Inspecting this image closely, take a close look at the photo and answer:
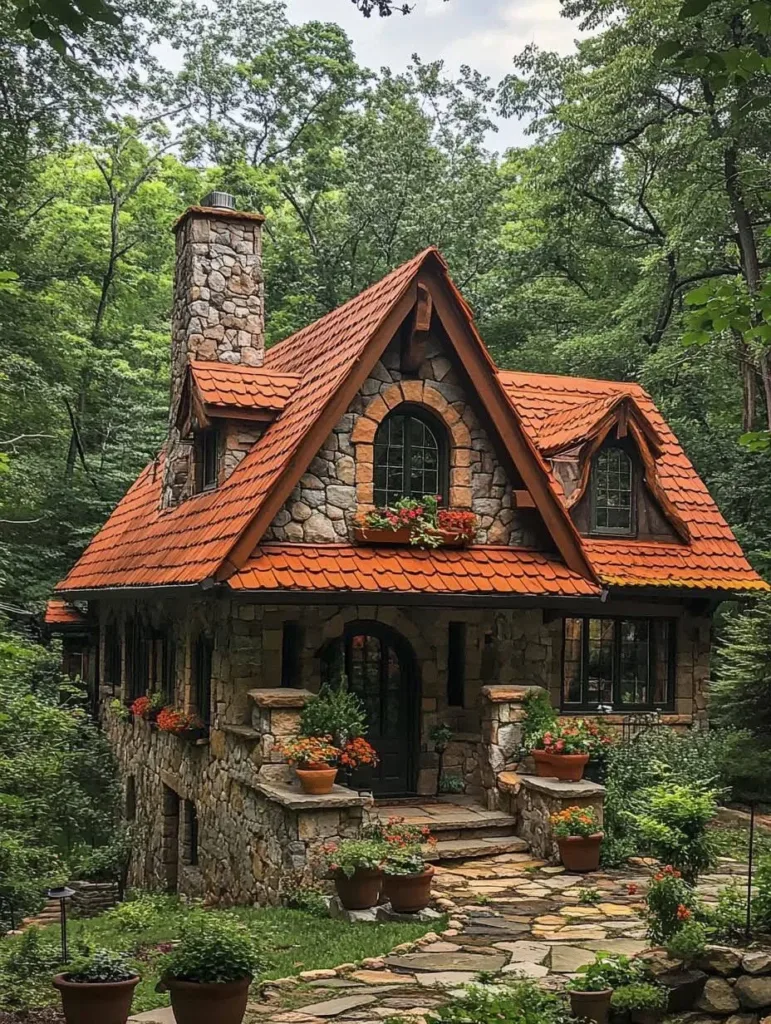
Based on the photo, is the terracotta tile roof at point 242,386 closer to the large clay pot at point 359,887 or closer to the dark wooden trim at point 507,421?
the dark wooden trim at point 507,421

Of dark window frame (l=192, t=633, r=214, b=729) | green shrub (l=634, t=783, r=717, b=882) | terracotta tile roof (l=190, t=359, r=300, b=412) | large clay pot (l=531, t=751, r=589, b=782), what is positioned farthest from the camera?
dark window frame (l=192, t=633, r=214, b=729)

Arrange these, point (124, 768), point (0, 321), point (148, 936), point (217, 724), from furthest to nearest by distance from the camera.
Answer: point (0, 321) → point (124, 768) → point (217, 724) → point (148, 936)

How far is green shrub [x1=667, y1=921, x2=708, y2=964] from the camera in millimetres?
6770

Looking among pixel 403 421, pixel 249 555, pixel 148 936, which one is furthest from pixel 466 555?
pixel 148 936

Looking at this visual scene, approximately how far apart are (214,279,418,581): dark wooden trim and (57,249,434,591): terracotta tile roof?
0.21ft

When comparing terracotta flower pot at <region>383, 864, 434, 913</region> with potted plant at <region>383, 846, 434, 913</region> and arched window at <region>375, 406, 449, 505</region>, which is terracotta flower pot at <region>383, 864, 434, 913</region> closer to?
potted plant at <region>383, 846, 434, 913</region>

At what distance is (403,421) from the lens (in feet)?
42.8

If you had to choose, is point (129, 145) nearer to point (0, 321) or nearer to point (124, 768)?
point (0, 321)

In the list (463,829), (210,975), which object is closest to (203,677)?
(463,829)

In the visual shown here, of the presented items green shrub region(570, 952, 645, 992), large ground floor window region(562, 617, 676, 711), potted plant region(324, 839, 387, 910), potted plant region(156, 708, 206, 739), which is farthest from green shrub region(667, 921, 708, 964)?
large ground floor window region(562, 617, 676, 711)

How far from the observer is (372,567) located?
12000 millimetres

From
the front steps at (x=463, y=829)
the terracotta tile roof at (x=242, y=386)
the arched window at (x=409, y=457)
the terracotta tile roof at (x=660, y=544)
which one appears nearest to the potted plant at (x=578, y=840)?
the front steps at (x=463, y=829)

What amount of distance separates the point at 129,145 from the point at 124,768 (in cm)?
2081

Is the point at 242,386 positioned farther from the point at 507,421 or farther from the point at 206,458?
the point at 507,421
